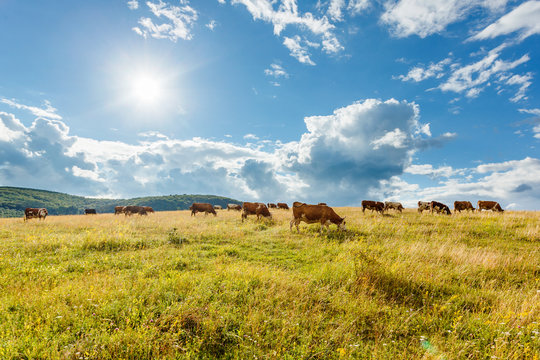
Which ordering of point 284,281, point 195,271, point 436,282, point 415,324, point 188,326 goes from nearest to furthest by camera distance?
point 188,326 < point 415,324 < point 284,281 < point 436,282 < point 195,271

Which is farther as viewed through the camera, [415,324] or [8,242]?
[8,242]

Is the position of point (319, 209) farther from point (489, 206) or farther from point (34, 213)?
point (489, 206)

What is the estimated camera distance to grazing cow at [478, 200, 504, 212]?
3089cm

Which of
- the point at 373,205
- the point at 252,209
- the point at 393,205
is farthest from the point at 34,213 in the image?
the point at 393,205

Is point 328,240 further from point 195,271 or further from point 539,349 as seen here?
point 539,349

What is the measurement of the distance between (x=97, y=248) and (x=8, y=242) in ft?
15.9

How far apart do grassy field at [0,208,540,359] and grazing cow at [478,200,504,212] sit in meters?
27.9

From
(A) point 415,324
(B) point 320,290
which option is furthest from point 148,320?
(A) point 415,324

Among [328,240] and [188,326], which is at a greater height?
[328,240]

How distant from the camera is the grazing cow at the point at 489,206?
101 ft

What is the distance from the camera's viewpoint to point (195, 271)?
791 cm

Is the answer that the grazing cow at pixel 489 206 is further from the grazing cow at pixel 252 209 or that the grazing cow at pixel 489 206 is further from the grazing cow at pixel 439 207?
the grazing cow at pixel 252 209

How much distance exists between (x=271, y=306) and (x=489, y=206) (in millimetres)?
39059

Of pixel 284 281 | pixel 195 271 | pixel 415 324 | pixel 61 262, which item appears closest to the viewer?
pixel 415 324
